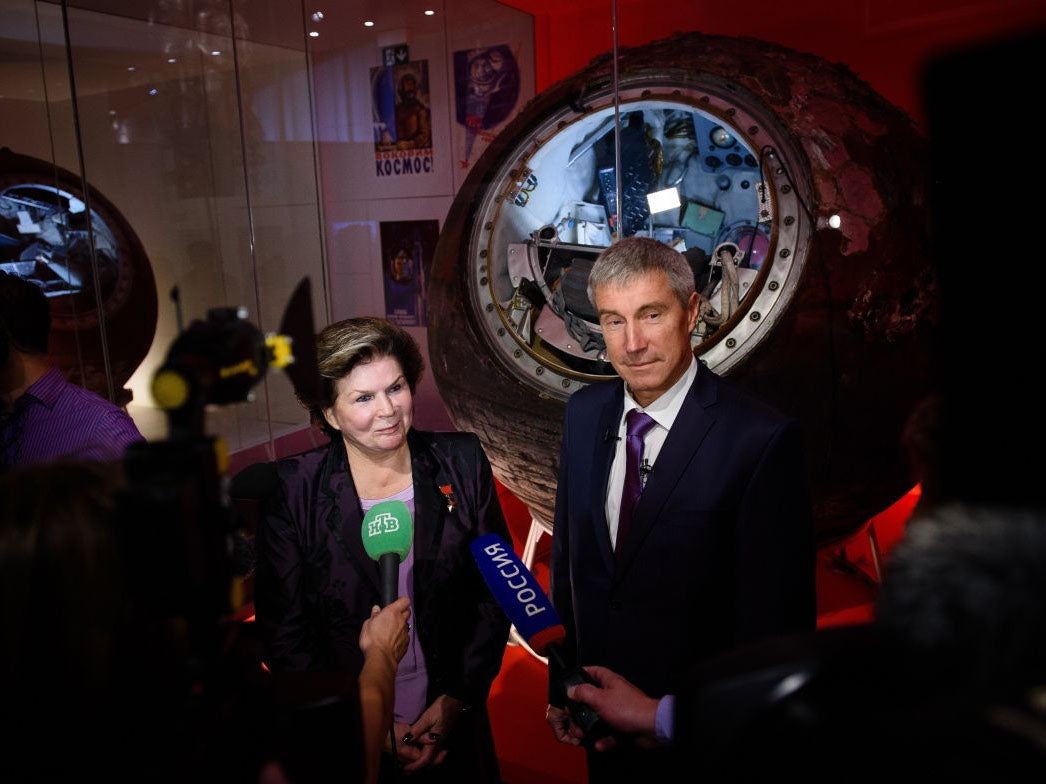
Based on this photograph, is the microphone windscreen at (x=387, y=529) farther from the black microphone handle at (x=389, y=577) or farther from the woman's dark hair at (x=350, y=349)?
the woman's dark hair at (x=350, y=349)

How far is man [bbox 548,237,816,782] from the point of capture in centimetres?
174

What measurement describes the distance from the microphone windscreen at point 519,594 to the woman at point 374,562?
0.59 ft

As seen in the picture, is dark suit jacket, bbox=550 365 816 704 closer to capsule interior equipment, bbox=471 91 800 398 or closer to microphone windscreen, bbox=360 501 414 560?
microphone windscreen, bbox=360 501 414 560

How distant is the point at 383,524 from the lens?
1.84 meters

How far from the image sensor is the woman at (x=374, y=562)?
6.59ft

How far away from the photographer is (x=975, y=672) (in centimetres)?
57

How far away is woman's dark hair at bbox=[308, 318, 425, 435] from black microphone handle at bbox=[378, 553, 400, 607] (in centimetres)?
47

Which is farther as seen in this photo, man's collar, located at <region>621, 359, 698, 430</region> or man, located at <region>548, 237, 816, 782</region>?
man's collar, located at <region>621, 359, 698, 430</region>

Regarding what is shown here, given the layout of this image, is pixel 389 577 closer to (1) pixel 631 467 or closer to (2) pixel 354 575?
(2) pixel 354 575

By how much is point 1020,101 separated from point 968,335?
0.43m

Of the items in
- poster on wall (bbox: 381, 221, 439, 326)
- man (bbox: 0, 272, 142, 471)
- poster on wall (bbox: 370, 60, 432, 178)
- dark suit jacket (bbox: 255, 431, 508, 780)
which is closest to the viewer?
dark suit jacket (bbox: 255, 431, 508, 780)

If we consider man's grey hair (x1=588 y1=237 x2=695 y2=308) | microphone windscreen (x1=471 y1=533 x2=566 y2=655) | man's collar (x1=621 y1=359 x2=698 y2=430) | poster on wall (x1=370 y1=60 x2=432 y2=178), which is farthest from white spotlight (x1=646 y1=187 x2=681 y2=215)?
poster on wall (x1=370 y1=60 x2=432 y2=178)

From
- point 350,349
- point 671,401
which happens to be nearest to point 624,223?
point 671,401

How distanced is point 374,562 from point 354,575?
61mm
